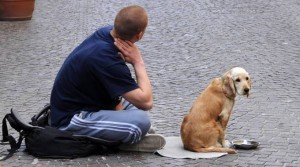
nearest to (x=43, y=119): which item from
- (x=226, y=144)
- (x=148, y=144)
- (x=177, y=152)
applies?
(x=148, y=144)

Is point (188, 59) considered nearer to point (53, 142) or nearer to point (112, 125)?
point (112, 125)

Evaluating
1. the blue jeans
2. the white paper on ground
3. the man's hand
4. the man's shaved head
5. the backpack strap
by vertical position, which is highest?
the man's shaved head

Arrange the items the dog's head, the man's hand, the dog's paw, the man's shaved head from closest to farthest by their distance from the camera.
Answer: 1. the man's shaved head
2. the man's hand
3. the dog's head
4. the dog's paw

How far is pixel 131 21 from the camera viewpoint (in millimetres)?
5480

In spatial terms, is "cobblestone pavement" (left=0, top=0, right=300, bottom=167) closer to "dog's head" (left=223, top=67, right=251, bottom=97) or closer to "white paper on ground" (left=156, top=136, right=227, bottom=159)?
"white paper on ground" (left=156, top=136, right=227, bottom=159)

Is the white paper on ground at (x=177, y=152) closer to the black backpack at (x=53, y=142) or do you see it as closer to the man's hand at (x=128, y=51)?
the black backpack at (x=53, y=142)

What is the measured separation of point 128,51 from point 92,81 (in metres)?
0.38

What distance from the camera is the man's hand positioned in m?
5.62

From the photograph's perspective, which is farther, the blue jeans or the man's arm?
the blue jeans

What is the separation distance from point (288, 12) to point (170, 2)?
263 cm

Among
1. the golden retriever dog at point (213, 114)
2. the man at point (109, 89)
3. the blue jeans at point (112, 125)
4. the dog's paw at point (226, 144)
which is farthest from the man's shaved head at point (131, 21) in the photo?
the dog's paw at point (226, 144)

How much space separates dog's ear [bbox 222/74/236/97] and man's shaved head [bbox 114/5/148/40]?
2.83 feet

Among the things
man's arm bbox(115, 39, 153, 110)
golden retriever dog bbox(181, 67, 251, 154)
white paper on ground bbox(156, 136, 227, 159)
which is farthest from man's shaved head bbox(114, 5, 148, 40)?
white paper on ground bbox(156, 136, 227, 159)

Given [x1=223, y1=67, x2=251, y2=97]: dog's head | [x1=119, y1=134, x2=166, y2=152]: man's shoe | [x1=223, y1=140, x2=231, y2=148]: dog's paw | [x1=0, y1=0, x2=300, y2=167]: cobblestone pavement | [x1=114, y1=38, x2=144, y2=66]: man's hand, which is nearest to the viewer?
[x1=114, y1=38, x2=144, y2=66]: man's hand
